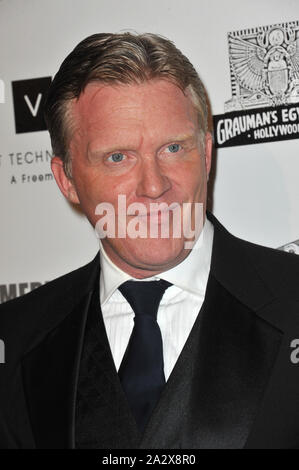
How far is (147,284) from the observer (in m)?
1.47

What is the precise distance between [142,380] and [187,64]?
69 centimetres

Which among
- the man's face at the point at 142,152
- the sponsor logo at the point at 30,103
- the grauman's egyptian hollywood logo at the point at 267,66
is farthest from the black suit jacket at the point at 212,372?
the sponsor logo at the point at 30,103

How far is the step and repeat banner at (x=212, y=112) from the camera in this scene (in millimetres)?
1683

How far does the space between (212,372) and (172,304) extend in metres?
0.19

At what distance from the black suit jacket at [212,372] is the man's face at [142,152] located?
0.41 ft

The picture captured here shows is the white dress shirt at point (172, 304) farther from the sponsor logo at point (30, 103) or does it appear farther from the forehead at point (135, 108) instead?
the sponsor logo at point (30, 103)

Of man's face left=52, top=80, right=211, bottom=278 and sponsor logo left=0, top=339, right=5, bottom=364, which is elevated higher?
man's face left=52, top=80, right=211, bottom=278

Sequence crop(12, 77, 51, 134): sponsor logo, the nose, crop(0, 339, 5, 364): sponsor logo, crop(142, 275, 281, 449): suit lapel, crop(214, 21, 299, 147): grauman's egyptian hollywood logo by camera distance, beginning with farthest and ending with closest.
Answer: crop(12, 77, 51, 134): sponsor logo → crop(214, 21, 299, 147): grauman's egyptian hollywood logo → crop(0, 339, 5, 364): sponsor logo → the nose → crop(142, 275, 281, 449): suit lapel

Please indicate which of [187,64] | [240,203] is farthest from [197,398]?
[187,64]

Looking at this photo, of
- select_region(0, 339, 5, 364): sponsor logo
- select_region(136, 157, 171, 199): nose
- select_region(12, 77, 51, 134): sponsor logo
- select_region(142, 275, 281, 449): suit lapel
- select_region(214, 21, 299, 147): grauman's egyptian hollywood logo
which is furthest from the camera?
select_region(12, 77, 51, 134): sponsor logo

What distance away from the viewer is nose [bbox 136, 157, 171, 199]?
1390 mm

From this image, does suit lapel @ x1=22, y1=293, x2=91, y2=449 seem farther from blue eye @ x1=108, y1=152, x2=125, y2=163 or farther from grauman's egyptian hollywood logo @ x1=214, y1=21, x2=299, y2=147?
grauman's egyptian hollywood logo @ x1=214, y1=21, x2=299, y2=147

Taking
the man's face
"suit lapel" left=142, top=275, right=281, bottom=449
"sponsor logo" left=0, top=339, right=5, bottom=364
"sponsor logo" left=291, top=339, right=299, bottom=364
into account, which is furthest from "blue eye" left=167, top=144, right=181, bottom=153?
"sponsor logo" left=0, top=339, right=5, bottom=364
